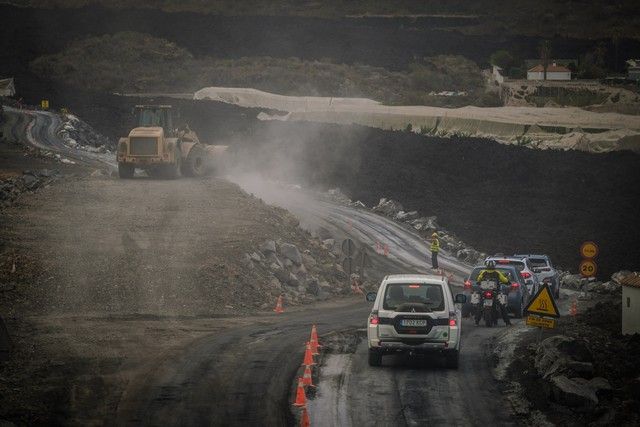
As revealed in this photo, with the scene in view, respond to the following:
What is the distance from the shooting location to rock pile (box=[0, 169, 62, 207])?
1746 inches

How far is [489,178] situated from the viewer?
6406cm

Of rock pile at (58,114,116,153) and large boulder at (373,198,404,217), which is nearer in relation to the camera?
large boulder at (373,198,404,217)

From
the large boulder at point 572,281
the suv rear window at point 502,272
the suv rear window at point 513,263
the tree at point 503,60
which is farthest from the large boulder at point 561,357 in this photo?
the tree at point 503,60

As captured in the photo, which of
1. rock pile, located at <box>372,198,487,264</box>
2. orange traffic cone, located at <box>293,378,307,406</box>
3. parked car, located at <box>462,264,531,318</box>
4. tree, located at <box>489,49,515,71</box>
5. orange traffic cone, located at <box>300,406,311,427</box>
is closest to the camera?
orange traffic cone, located at <box>300,406,311,427</box>

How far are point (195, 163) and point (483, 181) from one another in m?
21.2

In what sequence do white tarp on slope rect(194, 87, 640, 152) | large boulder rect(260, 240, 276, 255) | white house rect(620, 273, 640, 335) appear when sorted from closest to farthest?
white house rect(620, 273, 640, 335) < large boulder rect(260, 240, 276, 255) < white tarp on slope rect(194, 87, 640, 152)

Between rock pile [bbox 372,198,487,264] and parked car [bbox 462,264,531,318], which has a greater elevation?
parked car [bbox 462,264,531,318]

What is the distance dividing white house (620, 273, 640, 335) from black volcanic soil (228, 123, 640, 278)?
19.5 m

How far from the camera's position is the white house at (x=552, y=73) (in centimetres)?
11350

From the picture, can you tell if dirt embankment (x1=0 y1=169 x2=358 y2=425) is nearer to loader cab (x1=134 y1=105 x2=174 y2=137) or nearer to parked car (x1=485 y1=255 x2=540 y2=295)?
loader cab (x1=134 y1=105 x2=174 y2=137)

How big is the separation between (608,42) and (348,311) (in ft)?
419

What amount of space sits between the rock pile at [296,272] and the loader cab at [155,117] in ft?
43.3

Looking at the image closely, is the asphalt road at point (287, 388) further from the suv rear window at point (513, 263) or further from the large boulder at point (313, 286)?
the large boulder at point (313, 286)

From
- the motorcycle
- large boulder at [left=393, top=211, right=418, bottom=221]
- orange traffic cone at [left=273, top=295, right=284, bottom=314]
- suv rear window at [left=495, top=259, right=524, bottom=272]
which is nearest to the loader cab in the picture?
large boulder at [left=393, top=211, right=418, bottom=221]
